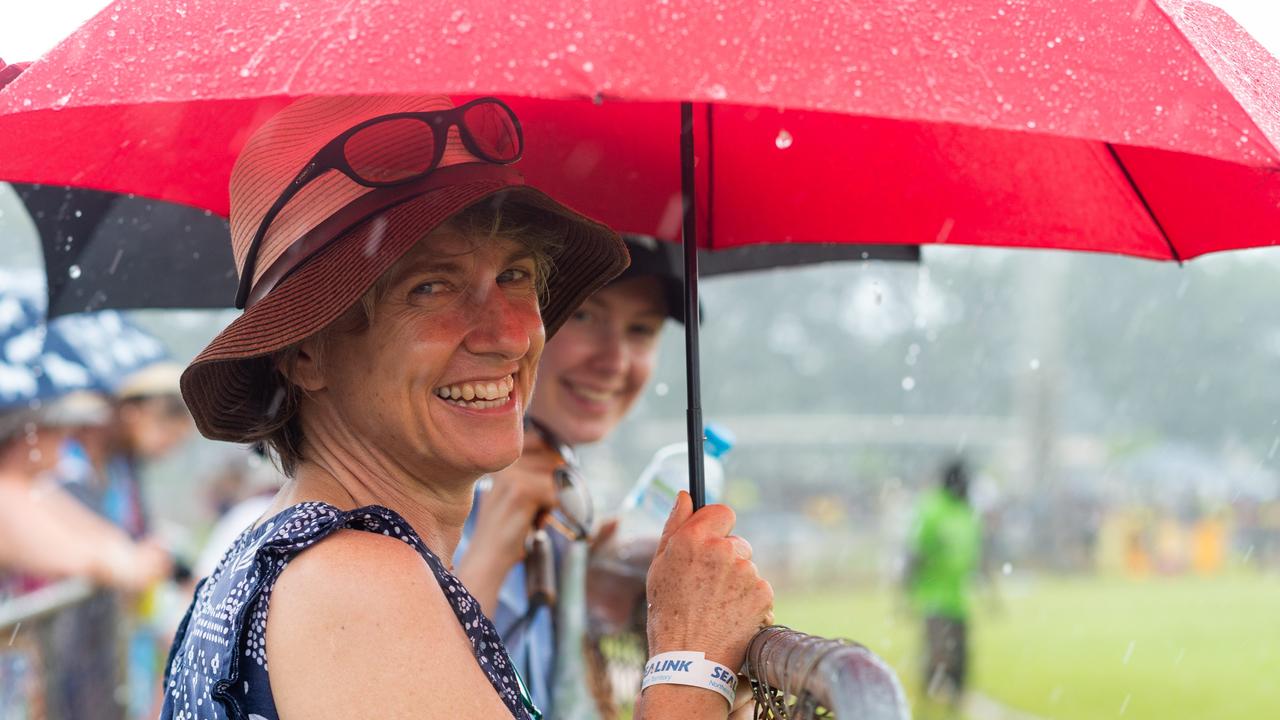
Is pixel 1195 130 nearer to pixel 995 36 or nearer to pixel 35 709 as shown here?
pixel 995 36

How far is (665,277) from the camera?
3365mm

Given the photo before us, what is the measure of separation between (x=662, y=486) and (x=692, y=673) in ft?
4.70

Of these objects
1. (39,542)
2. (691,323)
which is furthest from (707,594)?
(39,542)

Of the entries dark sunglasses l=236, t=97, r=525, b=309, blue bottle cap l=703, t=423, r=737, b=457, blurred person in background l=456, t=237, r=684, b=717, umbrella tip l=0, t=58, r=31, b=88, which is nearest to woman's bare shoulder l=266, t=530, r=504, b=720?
dark sunglasses l=236, t=97, r=525, b=309

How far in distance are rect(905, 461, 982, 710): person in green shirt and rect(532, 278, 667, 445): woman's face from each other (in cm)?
943

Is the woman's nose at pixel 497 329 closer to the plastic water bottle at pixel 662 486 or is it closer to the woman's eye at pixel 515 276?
the woman's eye at pixel 515 276

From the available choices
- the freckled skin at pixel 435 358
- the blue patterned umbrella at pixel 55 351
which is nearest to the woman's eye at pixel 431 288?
the freckled skin at pixel 435 358

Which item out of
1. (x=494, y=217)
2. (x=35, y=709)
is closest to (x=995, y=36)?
(x=494, y=217)

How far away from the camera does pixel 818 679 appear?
1523 millimetres

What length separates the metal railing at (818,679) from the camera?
1.37m

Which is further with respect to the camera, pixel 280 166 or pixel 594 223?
pixel 594 223

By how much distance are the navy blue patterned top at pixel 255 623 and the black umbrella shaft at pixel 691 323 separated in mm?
548

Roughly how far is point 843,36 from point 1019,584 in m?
27.5

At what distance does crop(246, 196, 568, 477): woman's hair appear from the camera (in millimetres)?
1899
